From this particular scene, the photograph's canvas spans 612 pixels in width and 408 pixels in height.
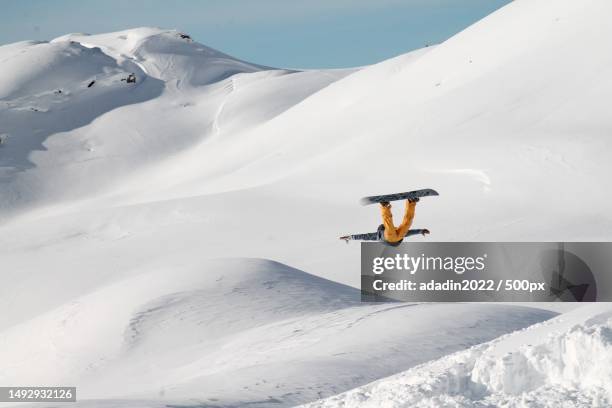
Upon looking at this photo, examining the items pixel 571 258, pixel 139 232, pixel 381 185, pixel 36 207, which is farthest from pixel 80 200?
pixel 571 258

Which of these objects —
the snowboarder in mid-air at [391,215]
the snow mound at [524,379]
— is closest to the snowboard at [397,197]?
the snowboarder in mid-air at [391,215]

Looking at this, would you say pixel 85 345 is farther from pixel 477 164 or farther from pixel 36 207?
pixel 36 207

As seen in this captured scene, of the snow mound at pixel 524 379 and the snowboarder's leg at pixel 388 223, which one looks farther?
the snowboarder's leg at pixel 388 223

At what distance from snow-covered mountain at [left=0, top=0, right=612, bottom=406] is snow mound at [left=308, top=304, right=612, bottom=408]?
2.06 m

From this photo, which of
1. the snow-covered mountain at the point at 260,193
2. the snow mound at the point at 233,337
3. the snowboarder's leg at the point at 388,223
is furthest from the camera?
the snow-covered mountain at the point at 260,193

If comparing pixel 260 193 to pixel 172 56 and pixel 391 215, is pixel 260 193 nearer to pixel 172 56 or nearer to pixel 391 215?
pixel 391 215

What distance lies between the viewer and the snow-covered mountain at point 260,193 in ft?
44.3

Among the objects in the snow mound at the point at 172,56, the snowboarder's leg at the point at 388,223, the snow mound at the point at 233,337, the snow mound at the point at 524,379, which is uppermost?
the snow mound at the point at 172,56

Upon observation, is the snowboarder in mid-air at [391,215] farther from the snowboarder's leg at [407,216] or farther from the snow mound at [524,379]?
the snow mound at [524,379]

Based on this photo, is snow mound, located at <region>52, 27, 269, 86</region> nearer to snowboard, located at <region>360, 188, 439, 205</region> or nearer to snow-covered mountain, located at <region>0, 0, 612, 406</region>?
snow-covered mountain, located at <region>0, 0, 612, 406</region>

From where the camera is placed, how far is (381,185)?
29.6m

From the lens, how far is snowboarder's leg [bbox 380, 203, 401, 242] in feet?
40.9

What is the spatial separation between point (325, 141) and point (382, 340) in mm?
27986

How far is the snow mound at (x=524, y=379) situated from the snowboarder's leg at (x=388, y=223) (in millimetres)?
4764
